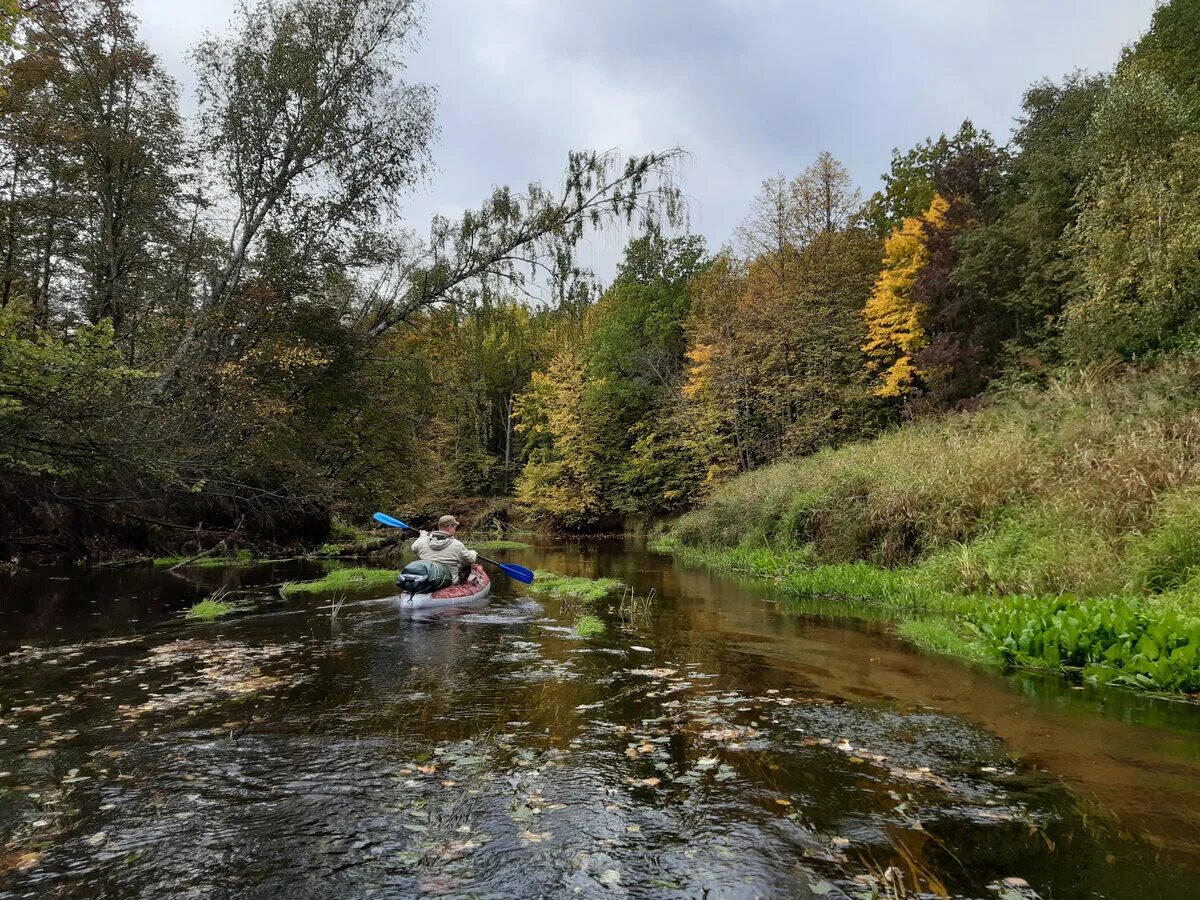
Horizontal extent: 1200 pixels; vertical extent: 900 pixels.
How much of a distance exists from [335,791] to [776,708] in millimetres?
3819

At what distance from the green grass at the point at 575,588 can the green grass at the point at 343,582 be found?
366cm

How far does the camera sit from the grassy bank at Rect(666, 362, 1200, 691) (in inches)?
278

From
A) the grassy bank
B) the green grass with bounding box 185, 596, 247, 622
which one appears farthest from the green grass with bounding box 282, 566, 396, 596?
the grassy bank

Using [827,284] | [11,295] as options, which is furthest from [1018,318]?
[11,295]

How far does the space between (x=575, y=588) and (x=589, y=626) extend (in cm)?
421

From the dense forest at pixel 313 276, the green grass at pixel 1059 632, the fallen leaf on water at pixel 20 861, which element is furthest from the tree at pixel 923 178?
the fallen leaf on water at pixel 20 861

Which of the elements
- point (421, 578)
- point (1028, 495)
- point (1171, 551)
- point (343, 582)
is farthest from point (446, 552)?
point (1171, 551)

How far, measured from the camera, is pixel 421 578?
449 inches

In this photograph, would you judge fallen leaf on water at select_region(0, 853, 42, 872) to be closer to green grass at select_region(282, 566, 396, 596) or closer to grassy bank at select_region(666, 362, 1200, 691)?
grassy bank at select_region(666, 362, 1200, 691)

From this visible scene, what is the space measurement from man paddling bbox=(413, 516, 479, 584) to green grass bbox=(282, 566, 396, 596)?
285 cm

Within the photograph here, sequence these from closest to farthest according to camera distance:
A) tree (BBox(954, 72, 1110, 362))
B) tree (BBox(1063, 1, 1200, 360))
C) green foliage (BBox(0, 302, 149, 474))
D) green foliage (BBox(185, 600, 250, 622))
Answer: green foliage (BBox(0, 302, 149, 474))
green foliage (BBox(185, 600, 250, 622))
tree (BBox(1063, 1, 1200, 360))
tree (BBox(954, 72, 1110, 362))

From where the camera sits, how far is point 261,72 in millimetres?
15836

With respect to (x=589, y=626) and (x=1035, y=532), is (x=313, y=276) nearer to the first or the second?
(x=589, y=626)

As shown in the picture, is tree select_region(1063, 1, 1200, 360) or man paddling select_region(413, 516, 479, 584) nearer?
man paddling select_region(413, 516, 479, 584)
